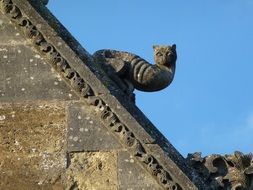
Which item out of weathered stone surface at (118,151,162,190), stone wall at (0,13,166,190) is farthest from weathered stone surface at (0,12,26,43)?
weathered stone surface at (118,151,162,190)

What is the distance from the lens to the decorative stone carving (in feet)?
47.3

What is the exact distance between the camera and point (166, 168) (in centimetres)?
1398

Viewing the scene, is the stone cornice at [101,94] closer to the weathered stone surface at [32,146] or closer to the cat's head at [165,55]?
the weathered stone surface at [32,146]

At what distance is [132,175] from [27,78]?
69.0 inches

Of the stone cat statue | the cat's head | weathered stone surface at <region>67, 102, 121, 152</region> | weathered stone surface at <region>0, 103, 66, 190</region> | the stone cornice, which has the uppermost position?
the cat's head

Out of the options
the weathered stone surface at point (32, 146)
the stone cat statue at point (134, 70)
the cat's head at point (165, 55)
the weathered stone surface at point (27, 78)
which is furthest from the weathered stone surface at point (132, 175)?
the cat's head at point (165, 55)

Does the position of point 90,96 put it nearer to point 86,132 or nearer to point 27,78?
point 86,132

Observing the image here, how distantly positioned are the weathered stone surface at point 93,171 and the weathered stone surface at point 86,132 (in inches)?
3.4

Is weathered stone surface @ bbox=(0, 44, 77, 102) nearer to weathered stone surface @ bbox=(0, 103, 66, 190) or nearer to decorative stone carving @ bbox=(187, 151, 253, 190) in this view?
weathered stone surface @ bbox=(0, 103, 66, 190)

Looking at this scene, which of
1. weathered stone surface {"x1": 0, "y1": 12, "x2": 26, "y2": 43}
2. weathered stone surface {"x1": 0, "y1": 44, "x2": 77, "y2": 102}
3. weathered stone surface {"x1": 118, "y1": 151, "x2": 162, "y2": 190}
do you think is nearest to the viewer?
weathered stone surface {"x1": 118, "y1": 151, "x2": 162, "y2": 190}

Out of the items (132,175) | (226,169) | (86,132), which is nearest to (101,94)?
(86,132)

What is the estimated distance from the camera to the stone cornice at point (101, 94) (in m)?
14.0

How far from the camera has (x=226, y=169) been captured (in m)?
14.6

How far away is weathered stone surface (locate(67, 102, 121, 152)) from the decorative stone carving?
0.96m
